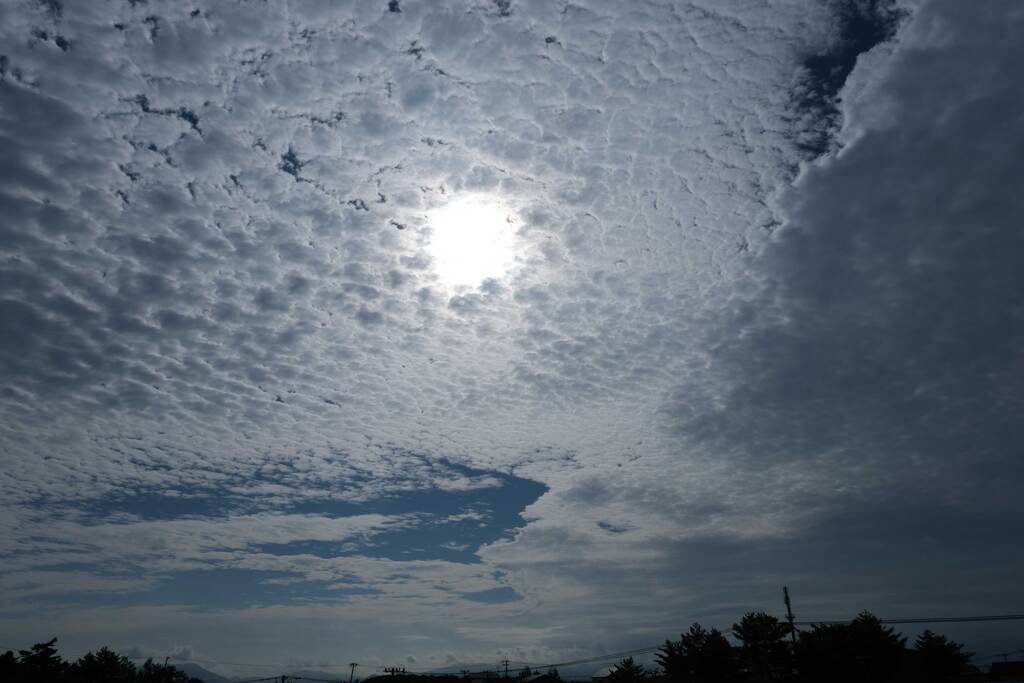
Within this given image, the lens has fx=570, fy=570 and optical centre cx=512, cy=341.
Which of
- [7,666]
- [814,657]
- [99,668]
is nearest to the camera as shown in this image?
[814,657]

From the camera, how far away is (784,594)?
51469 mm

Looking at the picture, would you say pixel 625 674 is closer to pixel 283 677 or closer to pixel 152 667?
pixel 283 677

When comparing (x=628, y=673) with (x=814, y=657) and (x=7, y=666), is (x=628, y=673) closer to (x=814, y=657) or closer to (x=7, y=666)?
(x=814, y=657)

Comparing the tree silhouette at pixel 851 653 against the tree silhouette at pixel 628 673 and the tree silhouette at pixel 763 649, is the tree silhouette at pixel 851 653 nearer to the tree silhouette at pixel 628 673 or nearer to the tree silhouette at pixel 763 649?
the tree silhouette at pixel 763 649

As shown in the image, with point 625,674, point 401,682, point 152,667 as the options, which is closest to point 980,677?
point 625,674

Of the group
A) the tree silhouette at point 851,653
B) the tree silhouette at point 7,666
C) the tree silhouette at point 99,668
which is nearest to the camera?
the tree silhouette at point 851,653

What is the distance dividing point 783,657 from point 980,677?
724 inches

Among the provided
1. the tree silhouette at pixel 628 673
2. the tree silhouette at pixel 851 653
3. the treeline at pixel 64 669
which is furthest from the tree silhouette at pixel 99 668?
the tree silhouette at pixel 851 653

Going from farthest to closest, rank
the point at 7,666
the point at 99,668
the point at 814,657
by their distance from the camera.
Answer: the point at 99,668 < the point at 7,666 < the point at 814,657

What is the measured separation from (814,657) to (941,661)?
13.2 m

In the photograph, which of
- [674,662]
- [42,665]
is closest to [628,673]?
[674,662]

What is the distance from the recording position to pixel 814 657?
141ft

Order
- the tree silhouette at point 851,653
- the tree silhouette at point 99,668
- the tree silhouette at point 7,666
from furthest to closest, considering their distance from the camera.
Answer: the tree silhouette at point 99,668 < the tree silhouette at point 7,666 < the tree silhouette at point 851,653

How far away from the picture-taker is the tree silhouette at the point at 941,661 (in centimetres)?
4584
